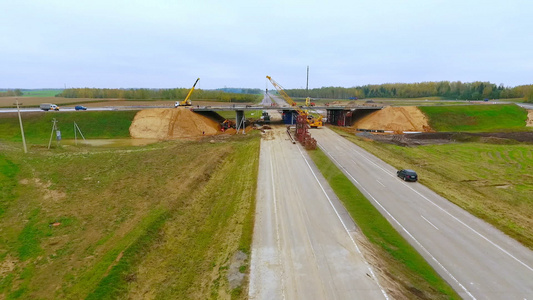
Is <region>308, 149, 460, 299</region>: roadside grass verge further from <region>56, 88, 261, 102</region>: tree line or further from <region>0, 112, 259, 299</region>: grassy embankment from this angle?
<region>56, 88, 261, 102</region>: tree line

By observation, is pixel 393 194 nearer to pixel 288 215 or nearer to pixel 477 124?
pixel 288 215

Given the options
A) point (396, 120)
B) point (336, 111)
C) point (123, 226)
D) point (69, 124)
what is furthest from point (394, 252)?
point (69, 124)

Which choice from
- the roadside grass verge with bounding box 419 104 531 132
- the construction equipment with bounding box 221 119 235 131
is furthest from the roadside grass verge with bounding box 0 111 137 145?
the roadside grass verge with bounding box 419 104 531 132

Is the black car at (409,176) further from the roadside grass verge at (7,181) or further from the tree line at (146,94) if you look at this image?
the tree line at (146,94)

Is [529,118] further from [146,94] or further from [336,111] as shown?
[146,94]

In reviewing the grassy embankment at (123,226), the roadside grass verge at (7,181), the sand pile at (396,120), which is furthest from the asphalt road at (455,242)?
the sand pile at (396,120)

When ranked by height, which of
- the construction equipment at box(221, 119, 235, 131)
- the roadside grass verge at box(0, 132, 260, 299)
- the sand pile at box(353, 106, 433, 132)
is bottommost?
the roadside grass verge at box(0, 132, 260, 299)
